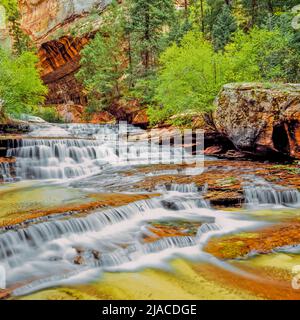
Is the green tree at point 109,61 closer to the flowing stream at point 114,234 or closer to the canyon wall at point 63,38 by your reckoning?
the canyon wall at point 63,38

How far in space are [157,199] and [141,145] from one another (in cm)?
993

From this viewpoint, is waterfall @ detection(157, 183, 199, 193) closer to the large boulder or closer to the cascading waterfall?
the cascading waterfall

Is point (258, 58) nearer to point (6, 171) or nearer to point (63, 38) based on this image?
point (6, 171)

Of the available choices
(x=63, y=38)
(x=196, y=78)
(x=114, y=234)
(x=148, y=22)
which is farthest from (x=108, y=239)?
(x=63, y=38)

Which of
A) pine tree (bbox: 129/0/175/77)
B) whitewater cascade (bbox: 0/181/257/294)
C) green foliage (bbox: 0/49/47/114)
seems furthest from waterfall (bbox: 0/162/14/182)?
pine tree (bbox: 129/0/175/77)

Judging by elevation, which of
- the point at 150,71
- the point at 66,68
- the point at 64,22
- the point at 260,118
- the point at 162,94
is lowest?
the point at 260,118

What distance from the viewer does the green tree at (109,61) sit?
97.9 ft

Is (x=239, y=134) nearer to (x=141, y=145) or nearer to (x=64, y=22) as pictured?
(x=141, y=145)

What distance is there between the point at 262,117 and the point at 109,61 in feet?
70.2

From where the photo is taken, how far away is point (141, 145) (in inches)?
704

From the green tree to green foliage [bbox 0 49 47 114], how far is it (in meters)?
7.63

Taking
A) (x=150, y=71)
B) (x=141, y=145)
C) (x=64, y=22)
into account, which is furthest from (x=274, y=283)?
(x=64, y=22)

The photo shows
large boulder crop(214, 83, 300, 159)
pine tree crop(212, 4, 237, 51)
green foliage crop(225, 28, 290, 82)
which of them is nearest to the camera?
large boulder crop(214, 83, 300, 159)

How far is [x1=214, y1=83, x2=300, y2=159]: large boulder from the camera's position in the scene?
11.5 m
